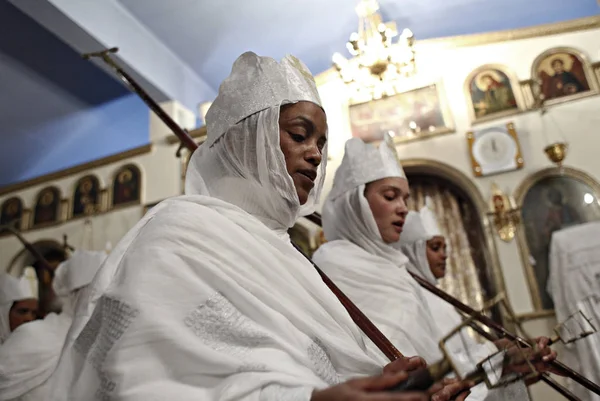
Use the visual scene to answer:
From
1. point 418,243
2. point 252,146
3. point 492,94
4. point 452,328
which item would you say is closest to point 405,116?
point 492,94

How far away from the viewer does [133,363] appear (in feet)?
3.28

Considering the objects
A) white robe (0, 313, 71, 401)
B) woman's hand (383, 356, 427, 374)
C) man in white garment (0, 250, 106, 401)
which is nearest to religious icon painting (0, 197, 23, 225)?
man in white garment (0, 250, 106, 401)

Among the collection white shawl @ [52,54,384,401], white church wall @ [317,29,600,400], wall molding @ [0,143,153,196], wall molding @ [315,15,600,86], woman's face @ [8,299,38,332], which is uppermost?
wall molding @ [315,15,600,86]

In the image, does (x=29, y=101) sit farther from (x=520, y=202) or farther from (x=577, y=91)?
(x=577, y=91)

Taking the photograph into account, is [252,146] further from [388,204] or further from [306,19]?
[306,19]

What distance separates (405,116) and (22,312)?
5.45 metres

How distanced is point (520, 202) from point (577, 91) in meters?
1.70

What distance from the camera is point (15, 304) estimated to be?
189 inches

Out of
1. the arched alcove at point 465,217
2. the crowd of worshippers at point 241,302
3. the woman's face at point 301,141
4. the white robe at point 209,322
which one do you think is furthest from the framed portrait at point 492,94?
the white robe at point 209,322

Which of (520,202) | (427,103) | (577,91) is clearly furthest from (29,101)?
(577,91)

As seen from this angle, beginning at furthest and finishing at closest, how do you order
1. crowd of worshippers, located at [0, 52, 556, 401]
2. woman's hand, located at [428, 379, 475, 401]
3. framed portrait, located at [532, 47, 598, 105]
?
framed portrait, located at [532, 47, 598, 105] → crowd of worshippers, located at [0, 52, 556, 401] → woman's hand, located at [428, 379, 475, 401]

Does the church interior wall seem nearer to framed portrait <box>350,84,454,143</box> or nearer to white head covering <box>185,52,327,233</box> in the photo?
framed portrait <box>350,84,454,143</box>

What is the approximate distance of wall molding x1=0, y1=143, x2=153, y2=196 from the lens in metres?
9.09

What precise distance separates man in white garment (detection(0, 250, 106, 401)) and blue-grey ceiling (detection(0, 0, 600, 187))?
15.6ft
